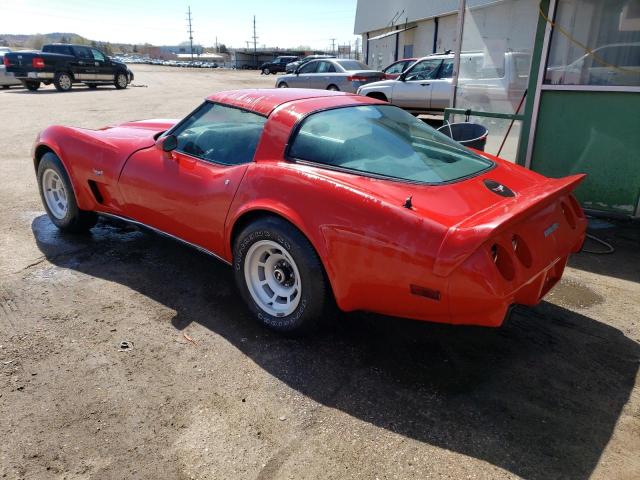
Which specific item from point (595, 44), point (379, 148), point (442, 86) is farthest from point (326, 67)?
point (379, 148)

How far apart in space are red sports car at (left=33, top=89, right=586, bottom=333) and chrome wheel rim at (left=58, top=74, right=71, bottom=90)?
62.5 ft

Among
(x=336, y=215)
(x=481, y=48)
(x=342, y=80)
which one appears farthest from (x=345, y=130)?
(x=342, y=80)

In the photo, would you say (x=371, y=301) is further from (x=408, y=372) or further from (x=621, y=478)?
(x=621, y=478)

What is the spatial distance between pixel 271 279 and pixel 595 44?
450cm

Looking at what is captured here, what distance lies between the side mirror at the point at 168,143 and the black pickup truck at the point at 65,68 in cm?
1928

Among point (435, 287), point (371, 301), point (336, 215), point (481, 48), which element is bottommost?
point (371, 301)

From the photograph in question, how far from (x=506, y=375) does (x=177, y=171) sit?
2.51 metres

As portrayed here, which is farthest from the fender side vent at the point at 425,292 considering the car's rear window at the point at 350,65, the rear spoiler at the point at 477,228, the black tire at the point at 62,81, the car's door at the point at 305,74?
the black tire at the point at 62,81

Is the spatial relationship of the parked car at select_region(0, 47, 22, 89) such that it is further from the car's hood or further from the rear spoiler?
the rear spoiler

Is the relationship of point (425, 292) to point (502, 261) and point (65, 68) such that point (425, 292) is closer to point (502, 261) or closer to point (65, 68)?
point (502, 261)

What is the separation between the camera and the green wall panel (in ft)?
16.2

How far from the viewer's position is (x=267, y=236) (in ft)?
9.34

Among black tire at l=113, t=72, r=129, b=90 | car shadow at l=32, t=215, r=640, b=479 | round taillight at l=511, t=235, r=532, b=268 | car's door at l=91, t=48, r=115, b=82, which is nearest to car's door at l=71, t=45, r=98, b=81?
car's door at l=91, t=48, r=115, b=82

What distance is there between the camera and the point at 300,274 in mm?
2732
